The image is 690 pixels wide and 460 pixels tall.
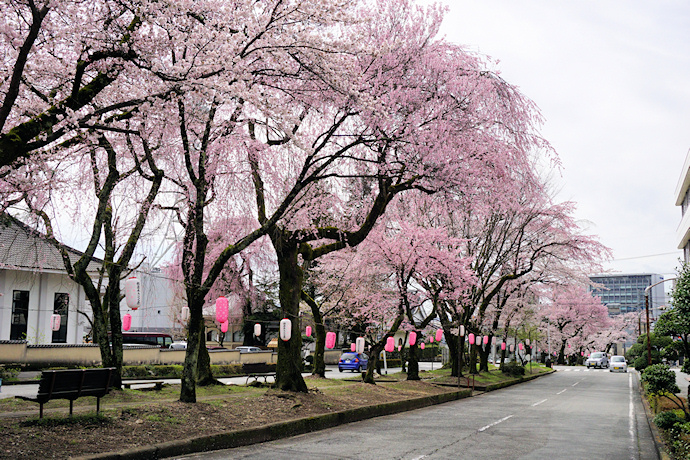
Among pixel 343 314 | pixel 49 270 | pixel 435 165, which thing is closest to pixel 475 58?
pixel 435 165

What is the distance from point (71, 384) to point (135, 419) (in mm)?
1244

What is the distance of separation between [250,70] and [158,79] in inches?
61.8

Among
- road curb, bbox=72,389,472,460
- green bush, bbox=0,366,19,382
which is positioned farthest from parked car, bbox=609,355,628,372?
green bush, bbox=0,366,19,382

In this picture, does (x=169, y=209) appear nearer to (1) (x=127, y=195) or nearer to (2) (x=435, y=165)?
(1) (x=127, y=195)

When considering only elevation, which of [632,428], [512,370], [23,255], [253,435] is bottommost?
[512,370]

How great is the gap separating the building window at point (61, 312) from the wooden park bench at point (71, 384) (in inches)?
903

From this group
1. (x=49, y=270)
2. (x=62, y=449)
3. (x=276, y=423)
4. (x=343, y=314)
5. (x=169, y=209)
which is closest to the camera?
(x=62, y=449)

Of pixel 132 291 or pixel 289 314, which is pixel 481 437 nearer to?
pixel 289 314

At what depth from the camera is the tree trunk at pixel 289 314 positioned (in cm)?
1574

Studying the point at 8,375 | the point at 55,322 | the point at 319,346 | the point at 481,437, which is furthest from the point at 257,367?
the point at 481,437

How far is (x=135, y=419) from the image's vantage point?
402 inches

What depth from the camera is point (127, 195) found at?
49.2ft

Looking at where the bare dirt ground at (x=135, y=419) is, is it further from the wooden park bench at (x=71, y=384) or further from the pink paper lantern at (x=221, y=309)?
the pink paper lantern at (x=221, y=309)

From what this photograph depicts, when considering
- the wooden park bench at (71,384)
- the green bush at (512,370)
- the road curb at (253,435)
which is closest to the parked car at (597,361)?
the green bush at (512,370)
